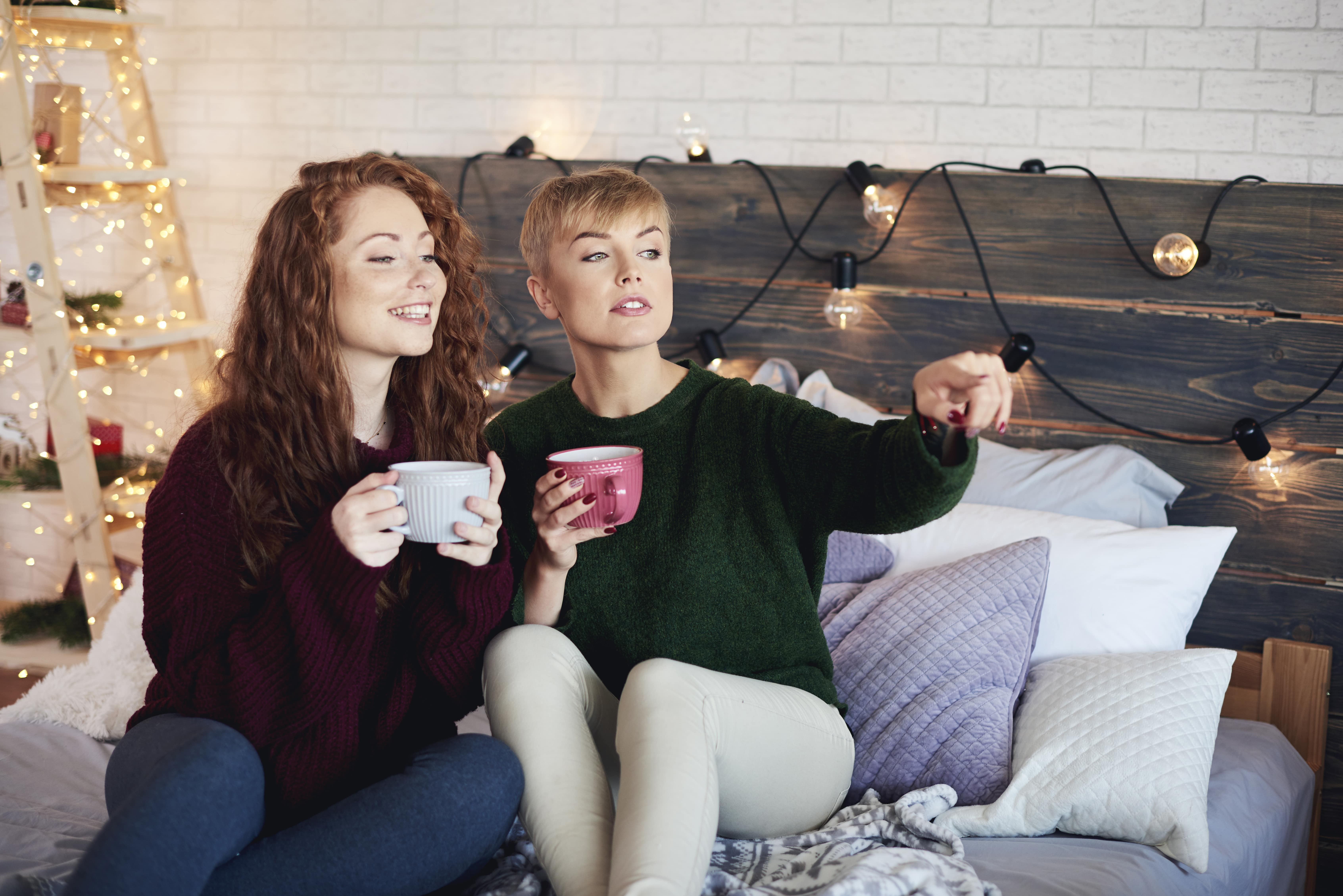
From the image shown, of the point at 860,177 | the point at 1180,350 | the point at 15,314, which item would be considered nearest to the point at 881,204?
the point at 860,177

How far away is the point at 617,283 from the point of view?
1.37m

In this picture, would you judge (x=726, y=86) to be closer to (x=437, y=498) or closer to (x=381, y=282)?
(x=381, y=282)

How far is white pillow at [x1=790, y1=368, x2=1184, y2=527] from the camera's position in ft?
6.32

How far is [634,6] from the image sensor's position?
2.44m

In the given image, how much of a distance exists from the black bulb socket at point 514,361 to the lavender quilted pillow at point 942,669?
3.56ft

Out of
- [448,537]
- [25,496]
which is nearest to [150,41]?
[25,496]

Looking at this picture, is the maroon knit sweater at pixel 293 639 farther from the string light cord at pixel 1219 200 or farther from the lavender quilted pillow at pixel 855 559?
the string light cord at pixel 1219 200

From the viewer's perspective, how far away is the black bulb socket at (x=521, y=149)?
247cm

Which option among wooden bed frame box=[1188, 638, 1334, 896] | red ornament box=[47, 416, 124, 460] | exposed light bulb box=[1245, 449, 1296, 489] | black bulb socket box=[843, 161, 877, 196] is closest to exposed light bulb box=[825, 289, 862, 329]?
black bulb socket box=[843, 161, 877, 196]

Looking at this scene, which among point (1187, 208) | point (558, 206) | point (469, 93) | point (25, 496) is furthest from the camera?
point (25, 496)

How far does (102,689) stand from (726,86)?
1.82 meters

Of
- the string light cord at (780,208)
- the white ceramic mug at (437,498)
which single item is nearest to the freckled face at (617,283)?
the white ceramic mug at (437,498)

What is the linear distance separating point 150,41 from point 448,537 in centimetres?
263

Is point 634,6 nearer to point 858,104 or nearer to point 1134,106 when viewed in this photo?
point 858,104
